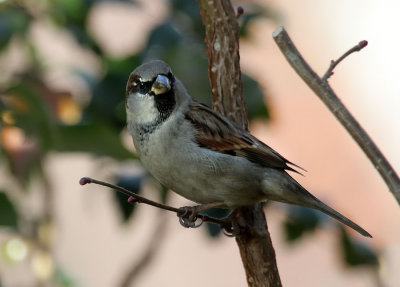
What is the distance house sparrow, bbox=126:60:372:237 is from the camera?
4.24 ft

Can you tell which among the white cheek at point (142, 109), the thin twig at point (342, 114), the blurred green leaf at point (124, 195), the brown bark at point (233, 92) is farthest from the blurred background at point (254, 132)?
the thin twig at point (342, 114)

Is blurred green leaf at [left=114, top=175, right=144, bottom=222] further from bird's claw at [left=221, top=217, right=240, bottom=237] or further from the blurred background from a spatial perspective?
bird's claw at [left=221, top=217, right=240, bottom=237]

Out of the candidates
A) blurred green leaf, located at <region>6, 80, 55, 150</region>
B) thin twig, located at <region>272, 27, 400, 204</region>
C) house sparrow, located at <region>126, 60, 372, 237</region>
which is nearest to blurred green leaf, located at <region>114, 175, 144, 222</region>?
blurred green leaf, located at <region>6, 80, 55, 150</region>

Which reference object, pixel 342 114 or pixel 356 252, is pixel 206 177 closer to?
pixel 342 114

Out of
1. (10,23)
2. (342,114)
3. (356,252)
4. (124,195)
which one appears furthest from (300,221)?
(342,114)

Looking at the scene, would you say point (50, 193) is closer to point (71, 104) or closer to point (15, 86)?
point (71, 104)

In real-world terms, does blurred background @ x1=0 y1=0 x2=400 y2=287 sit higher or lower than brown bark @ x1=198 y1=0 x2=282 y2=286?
higher

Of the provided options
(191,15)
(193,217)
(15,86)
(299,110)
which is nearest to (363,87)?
(299,110)

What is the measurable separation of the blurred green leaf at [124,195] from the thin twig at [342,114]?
0.95 meters

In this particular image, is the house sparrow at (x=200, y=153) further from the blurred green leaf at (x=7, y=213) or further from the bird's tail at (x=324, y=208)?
the blurred green leaf at (x=7, y=213)

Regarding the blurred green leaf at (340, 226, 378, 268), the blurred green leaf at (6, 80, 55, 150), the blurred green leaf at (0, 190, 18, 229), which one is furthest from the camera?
the blurred green leaf at (340, 226, 378, 268)

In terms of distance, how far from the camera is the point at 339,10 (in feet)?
12.0

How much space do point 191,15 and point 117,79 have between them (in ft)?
0.94

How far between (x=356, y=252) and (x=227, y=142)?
31.0 inches
